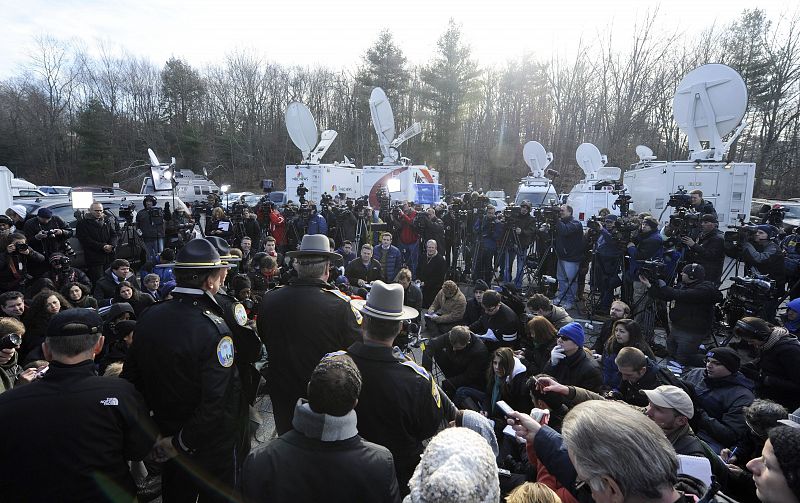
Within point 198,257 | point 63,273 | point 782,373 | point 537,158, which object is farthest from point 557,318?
point 537,158

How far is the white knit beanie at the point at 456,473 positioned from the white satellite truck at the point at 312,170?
15306 mm

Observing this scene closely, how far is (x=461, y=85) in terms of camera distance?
36.6 meters

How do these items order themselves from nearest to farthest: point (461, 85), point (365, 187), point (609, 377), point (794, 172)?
1. point (609, 377)
2. point (365, 187)
3. point (794, 172)
4. point (461, 85)

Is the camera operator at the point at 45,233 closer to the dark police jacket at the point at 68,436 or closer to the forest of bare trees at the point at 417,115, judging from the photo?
the dark police jacket at the point at 68,436

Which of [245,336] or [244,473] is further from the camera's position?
[245,336]

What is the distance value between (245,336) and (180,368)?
484 mm

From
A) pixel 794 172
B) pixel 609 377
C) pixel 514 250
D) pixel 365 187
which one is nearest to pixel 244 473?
pixel 609 377

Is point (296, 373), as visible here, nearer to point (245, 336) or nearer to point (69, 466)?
point (245, 336)

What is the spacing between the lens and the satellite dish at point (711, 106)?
9.68 meters

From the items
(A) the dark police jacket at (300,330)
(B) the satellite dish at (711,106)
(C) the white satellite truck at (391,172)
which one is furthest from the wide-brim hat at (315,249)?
(C) the white satellite truck at (391,172)

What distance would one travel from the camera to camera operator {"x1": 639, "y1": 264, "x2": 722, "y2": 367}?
5.28m

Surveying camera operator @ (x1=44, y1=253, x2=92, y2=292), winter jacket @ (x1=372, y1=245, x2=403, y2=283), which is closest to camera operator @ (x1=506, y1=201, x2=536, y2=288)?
winter jacket @ (x1=372, y1=245, x2=403, y2=283)

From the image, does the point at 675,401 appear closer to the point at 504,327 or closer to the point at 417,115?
the point at 504,327

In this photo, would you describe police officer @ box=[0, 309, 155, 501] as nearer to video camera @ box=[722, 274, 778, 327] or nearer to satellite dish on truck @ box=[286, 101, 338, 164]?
video camera @ box=[722, 274, 778, 327]
